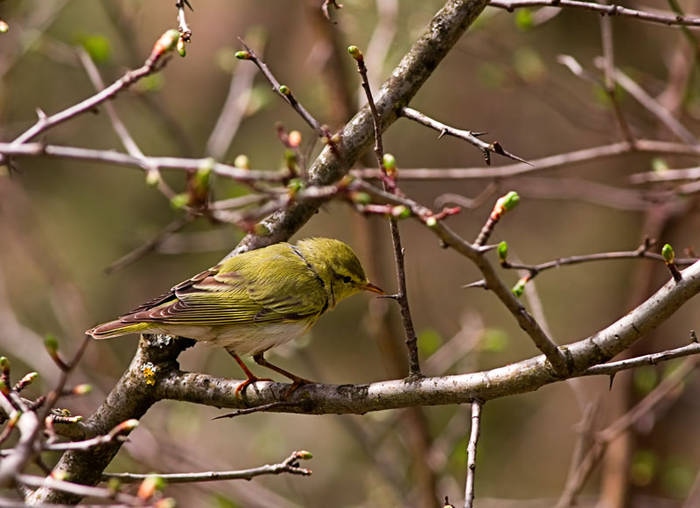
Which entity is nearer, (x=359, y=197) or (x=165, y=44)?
(x=359, y=197)

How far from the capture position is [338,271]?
169 inches

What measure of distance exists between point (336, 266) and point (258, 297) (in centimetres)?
48

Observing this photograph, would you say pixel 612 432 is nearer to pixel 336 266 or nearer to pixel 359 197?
pixel 336 266

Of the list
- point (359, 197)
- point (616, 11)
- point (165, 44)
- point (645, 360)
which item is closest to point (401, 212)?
point (359, 197)

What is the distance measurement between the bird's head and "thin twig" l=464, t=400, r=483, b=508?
6.22ft

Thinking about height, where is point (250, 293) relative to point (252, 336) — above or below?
above

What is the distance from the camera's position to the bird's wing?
3891 millimetres

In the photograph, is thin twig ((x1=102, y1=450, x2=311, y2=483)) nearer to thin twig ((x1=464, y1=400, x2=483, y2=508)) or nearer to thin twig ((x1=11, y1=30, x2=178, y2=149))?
thin twig ((x1=464, y1=400, x2=483, y2=508))

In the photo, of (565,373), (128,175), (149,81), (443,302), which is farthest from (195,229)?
(565,373)

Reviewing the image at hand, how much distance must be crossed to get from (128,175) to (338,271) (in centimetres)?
443

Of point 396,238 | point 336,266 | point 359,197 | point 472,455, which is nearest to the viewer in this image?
point 359,197

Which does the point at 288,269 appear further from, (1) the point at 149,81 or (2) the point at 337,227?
A: (2) the point at 337,227

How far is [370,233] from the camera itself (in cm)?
554

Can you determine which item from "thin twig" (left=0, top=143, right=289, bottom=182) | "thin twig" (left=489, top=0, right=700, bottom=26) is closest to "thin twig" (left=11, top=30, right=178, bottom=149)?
"thin twig" (left=0, top=143, right=289, bottom=182)
